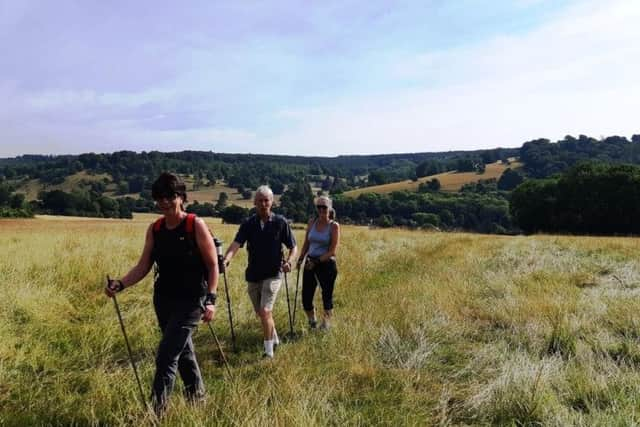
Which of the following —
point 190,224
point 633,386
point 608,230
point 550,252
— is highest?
point 190,224

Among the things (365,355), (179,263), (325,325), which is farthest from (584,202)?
(179,263)

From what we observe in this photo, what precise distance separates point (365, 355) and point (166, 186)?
9.15ft

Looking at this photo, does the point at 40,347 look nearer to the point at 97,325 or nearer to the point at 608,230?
the point at 97,325

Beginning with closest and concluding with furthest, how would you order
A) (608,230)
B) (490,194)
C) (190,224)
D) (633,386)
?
(190,224) → (633,386) → (608,230) → (490,194)

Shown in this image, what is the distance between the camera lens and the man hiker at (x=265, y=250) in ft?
16.7

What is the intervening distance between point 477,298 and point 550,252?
7.71 meters

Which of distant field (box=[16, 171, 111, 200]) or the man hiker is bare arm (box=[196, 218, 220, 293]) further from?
distant field (box=[16, 171, 111, 200])

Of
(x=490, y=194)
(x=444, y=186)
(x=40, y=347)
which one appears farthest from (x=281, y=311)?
(x=444, y=186)

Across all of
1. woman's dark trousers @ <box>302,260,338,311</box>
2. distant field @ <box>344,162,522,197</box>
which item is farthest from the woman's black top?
distant field @ <box>344,162,522,197</box>

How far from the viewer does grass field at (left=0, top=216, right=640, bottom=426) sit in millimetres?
3574

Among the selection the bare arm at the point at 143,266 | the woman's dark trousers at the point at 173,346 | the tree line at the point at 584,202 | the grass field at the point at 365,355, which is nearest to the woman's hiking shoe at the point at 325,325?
the grass field at the point at 365,355

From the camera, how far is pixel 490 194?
281 ft

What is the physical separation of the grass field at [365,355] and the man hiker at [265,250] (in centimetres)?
55

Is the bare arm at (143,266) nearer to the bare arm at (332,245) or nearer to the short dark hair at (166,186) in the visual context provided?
the short dark hair at (166,186)
